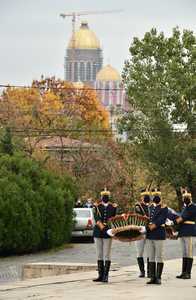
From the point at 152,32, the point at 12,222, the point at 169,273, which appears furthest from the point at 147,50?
the point at 169,273

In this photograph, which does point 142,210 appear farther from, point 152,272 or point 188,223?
point 152,272

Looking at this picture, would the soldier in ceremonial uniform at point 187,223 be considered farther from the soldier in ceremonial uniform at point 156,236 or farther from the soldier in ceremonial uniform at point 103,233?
the soldier in ceremonial uniform at point 103,233

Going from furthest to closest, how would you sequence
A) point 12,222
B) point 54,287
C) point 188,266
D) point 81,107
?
point 81,107
point 12,222
point 188,266
point 54,287

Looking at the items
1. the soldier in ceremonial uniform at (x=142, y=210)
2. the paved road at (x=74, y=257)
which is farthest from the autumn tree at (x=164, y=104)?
the soldier in ceremonial uniform at (x=142, y=210)

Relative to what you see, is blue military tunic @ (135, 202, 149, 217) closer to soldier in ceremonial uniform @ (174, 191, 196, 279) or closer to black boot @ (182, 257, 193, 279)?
soldier in ceremonial uniform @ (174, 191, 196, 279)

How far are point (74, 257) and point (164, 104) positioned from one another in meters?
31.5

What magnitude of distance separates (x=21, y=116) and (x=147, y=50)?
2074cm

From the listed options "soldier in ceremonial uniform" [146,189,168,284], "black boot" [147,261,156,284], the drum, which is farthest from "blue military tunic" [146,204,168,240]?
"black boot" [147,261,156,284]

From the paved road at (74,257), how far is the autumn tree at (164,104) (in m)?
24.7

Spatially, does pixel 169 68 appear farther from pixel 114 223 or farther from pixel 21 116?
pixel 114 223

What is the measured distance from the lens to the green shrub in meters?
34.3

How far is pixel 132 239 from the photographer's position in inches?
840

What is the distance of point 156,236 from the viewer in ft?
69.5

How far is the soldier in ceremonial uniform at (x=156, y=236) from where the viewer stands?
21141mm
